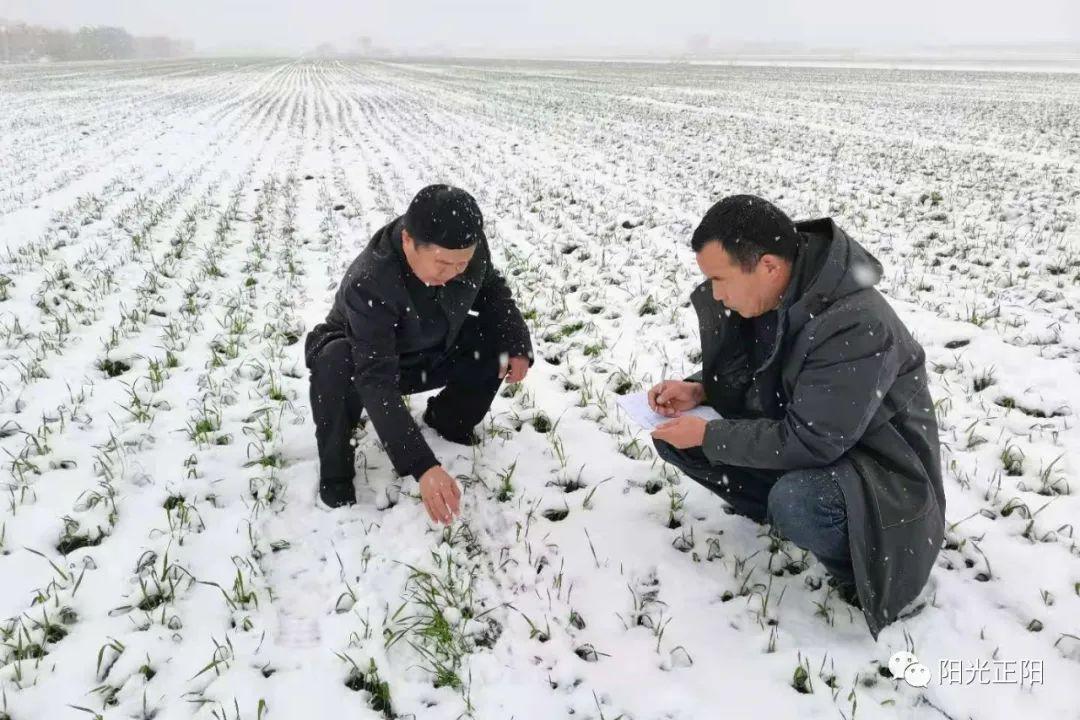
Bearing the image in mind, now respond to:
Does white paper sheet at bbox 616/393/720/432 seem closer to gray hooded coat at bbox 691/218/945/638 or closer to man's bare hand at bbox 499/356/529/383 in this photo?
gray hooded coat at bbox 691/218/945/638

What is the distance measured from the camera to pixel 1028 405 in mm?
4250

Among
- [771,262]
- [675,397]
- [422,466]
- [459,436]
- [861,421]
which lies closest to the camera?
[861,421]

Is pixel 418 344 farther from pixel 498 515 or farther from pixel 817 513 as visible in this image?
pixel 817 513

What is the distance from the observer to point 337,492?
3.42 m

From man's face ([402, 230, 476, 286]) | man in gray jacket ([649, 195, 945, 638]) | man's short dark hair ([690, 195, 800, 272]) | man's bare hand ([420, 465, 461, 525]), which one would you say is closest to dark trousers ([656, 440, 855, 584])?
man in gray jacket ([649, 195, 945, 638])

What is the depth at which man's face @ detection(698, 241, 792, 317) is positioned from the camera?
8.10 ft

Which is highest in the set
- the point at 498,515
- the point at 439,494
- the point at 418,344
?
the point at 418,344

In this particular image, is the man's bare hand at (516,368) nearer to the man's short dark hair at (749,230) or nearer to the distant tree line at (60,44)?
the man's short dark hair at (749,230)

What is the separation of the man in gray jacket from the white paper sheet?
0.42 meters

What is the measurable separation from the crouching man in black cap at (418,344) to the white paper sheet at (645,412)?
2.38ft

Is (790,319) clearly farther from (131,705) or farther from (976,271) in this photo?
(976,271)

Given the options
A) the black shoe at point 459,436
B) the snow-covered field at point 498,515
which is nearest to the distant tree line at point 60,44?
the snow-covered field at point 498,515

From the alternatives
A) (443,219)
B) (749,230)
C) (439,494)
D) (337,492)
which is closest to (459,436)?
(337,492)

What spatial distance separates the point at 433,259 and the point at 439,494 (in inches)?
41.7
